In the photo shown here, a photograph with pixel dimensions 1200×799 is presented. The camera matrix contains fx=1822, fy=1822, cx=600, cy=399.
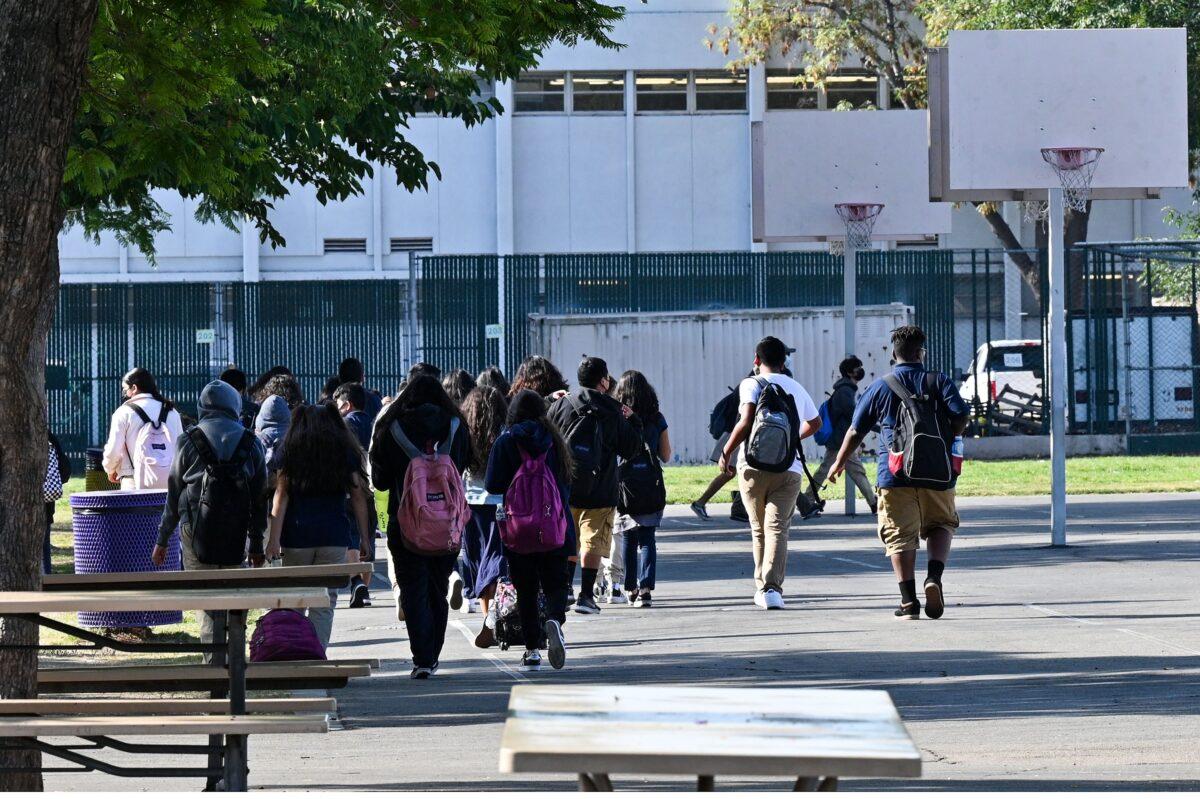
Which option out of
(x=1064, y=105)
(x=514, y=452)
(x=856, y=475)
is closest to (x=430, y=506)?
(x=514, y=452)

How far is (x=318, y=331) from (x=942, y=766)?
75.3ft

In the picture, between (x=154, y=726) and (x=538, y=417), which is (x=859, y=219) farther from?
(x=154, y=726)

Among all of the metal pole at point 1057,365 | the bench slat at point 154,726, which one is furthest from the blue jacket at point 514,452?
the metal pole at point 1057,365

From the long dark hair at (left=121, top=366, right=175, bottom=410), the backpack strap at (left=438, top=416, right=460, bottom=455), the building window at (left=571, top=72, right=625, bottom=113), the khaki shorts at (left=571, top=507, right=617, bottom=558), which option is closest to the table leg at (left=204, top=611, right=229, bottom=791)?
the backpack strap at (left=438, top=416, right=460, bottom=455)

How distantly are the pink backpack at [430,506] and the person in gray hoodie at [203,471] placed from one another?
91 centimetres

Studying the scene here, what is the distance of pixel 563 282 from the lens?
96.9 feet

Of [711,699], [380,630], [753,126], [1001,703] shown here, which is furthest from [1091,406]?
[711,699]

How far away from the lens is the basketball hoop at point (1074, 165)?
677 inches

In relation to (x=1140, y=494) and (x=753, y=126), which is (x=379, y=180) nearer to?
(x=753, y=126)

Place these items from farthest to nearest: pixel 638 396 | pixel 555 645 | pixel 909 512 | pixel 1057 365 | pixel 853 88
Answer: pixel 853 88, pixel 1057 365, pixel 638 396, pixel 909 512, pixel 555 645

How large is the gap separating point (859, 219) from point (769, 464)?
33.0 feet

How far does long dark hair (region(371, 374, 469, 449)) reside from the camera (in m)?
10.7

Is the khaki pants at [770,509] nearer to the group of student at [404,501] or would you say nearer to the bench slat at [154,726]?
the group of student at [404,501]

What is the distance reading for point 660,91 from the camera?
142 feet
